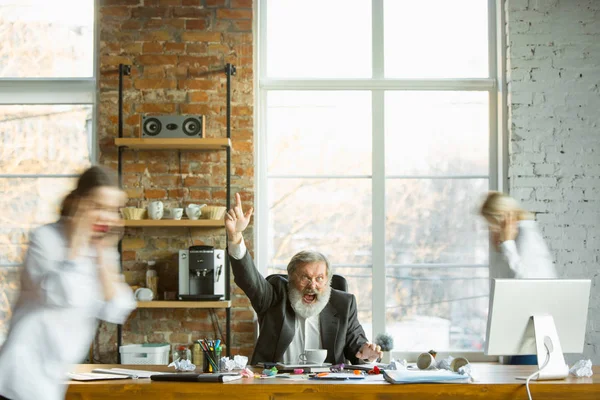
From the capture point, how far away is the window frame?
212 inches

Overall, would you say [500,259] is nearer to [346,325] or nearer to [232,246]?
[346,325]

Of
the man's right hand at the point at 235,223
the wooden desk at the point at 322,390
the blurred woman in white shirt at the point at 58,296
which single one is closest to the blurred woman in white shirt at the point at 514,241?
the wooden desk at the point at 322,390

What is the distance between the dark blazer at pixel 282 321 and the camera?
380 cm

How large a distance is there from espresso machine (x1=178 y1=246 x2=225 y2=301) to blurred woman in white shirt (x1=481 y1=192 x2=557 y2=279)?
1.58 meters

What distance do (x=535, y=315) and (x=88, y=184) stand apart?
66.6 inches

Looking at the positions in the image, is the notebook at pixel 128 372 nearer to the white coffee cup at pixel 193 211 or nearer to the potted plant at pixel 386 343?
the white coffee cup at pixel 193 211

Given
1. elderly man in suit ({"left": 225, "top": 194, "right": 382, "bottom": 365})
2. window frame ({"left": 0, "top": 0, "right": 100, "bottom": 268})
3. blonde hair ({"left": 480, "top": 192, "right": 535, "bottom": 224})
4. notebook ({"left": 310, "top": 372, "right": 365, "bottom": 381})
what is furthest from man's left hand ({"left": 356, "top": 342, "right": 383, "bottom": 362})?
window frame ({"left": 0, "top": 0, "right": 100, "bottom": 268})

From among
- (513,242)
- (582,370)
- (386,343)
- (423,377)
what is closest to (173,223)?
(386,343)

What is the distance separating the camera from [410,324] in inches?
212

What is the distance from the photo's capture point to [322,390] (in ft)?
9.73

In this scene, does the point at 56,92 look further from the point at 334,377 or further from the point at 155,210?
the point at 334,377

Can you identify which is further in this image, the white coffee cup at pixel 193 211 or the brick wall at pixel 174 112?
the brick wall at pixel 174 112

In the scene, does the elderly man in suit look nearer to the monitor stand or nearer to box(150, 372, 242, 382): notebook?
box(150, 372, 242, 382): notebook

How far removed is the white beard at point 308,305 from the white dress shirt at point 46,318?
1.59m
